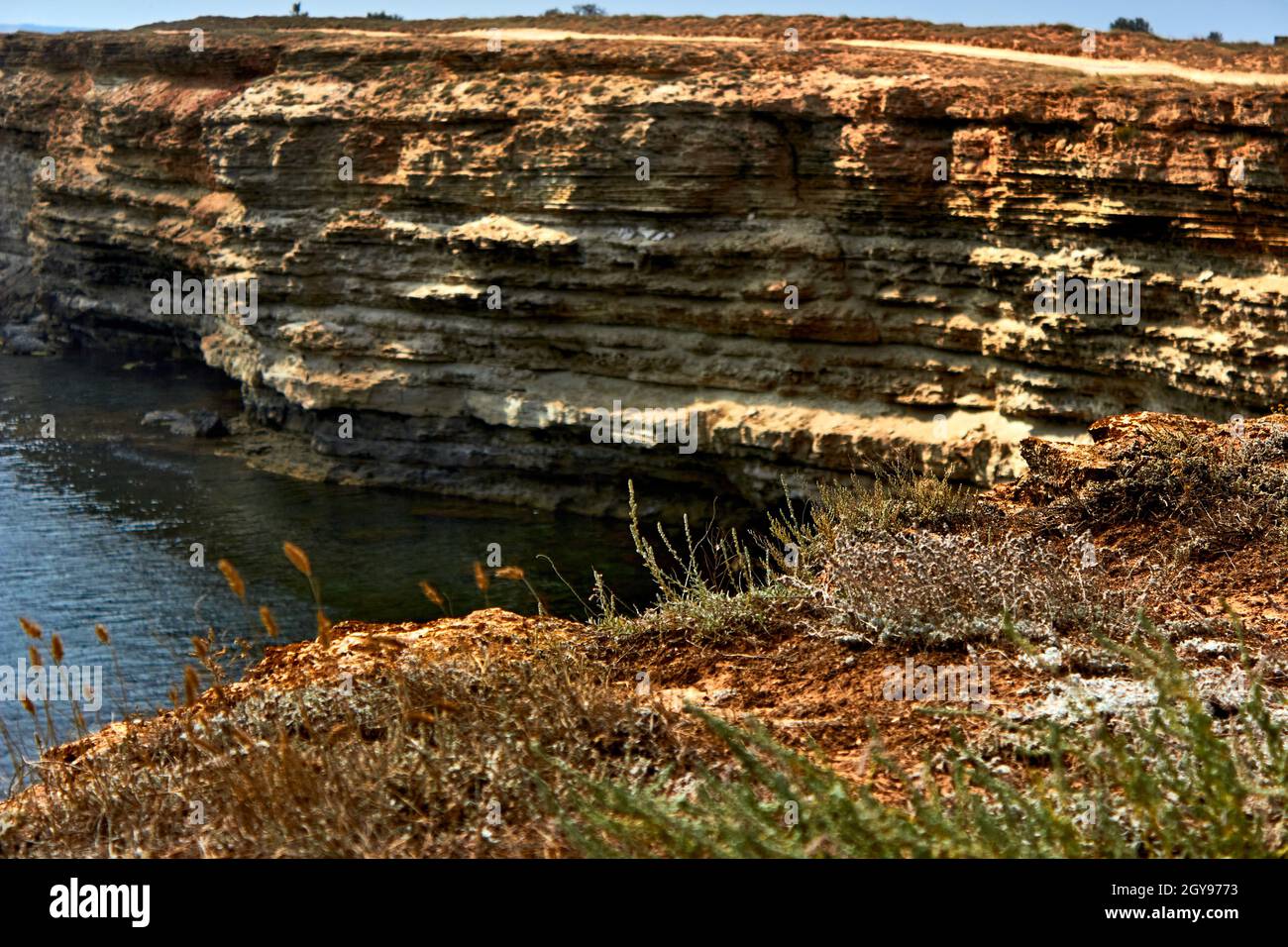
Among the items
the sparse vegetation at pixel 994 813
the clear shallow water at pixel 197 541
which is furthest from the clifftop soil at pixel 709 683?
the clear shallow water at pixel 197 541

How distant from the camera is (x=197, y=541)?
20.1 m

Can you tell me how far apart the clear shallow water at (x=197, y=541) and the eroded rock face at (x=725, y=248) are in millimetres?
1570

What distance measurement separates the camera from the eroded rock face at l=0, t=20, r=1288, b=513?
1680 cm

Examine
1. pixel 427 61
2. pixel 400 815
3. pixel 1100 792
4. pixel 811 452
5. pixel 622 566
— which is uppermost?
pixel 427 61

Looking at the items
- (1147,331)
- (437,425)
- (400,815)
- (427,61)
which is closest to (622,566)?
(437,425)

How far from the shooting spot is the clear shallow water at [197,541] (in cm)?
1616

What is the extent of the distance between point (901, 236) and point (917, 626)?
14131 mm

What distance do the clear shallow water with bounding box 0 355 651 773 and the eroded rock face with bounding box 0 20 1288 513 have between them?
1.57 meters

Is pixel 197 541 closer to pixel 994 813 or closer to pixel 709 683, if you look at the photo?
pixel 709 683

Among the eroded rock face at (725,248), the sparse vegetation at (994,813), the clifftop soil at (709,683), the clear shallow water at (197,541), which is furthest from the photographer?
the eroded rock face at (725,248)

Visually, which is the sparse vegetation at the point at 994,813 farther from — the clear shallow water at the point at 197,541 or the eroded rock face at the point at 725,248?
the eroded rock face at the point at 725,248

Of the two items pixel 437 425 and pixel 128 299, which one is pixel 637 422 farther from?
pixel 128 299

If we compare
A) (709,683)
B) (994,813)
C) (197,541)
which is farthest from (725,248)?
(994,813)

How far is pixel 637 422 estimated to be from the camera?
2125 centimetres
